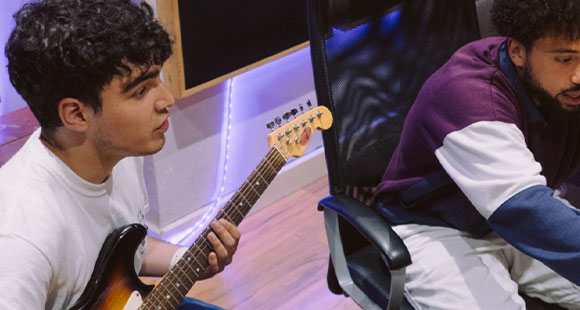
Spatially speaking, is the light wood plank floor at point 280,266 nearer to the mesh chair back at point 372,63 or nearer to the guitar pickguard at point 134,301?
the mesh chair back at point 372,63

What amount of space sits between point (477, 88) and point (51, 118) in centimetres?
84

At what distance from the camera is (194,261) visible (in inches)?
61.8

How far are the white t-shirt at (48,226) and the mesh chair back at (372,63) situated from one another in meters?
0.53

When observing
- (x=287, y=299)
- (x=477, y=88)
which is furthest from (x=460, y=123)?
(x=287, y=299)

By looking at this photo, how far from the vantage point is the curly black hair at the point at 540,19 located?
147 cm

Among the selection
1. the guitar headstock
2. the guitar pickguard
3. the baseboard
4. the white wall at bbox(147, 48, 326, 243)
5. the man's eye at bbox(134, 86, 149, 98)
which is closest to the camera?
the man's eye at bbox(134, 86, 149, 98)

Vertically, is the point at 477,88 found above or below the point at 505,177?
above

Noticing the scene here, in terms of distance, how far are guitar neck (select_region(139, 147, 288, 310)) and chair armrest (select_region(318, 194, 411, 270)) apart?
0.56 feet

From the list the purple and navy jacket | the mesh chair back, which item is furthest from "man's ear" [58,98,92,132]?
the purple and navy jacket

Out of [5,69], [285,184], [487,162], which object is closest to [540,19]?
[487,162]

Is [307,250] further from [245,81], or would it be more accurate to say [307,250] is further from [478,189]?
[478,189]

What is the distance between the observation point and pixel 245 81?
2.83 metres

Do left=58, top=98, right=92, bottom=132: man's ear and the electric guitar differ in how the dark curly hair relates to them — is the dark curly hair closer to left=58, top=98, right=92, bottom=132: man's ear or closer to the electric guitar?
left=58, top=98, right=92, bottom=132: man's ear

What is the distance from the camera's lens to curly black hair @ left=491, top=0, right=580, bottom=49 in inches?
57.9
